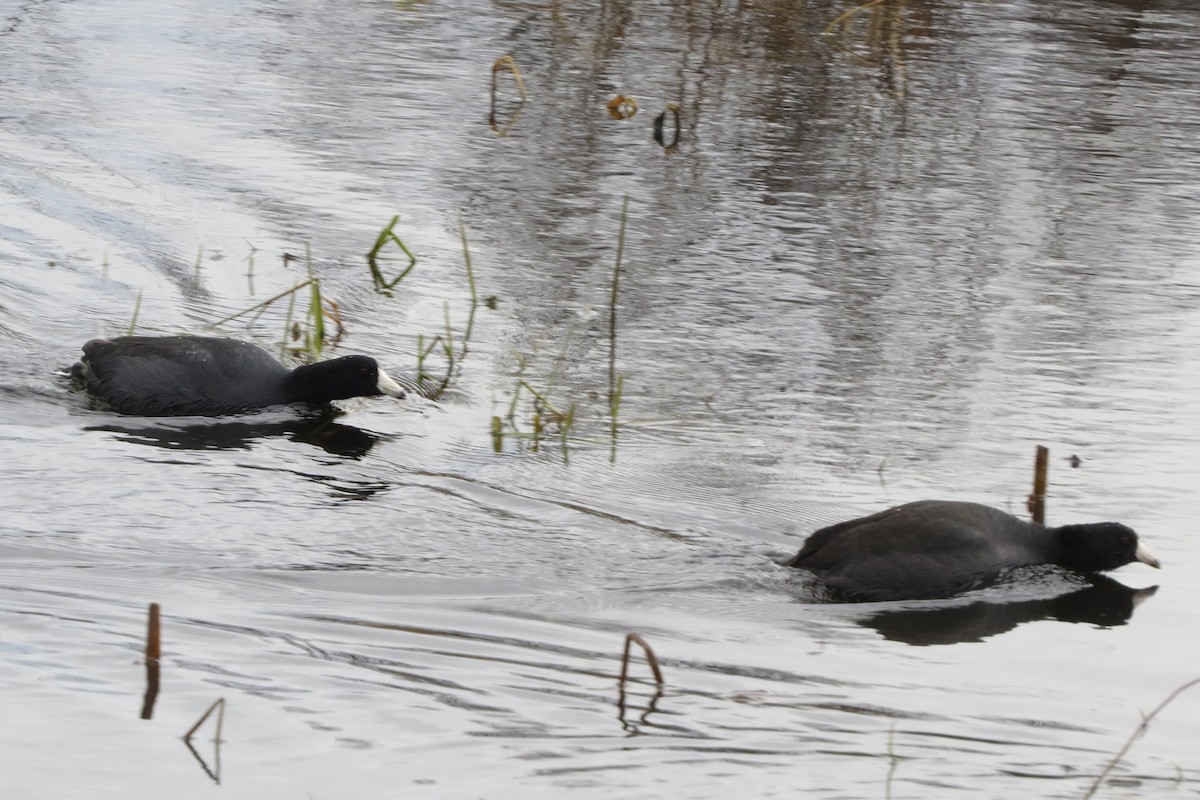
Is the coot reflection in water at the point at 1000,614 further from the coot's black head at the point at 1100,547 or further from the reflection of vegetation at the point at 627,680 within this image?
the reflection of vegetation at the point at 627,680

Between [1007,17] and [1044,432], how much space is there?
1008 centimetres

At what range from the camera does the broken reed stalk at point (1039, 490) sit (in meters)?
6.62

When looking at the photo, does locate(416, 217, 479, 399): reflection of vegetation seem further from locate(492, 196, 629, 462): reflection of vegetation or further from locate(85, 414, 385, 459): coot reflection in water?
locate(85, 414, 385, 459): coot reflection in water

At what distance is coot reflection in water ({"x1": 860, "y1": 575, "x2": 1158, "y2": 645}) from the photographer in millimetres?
5668

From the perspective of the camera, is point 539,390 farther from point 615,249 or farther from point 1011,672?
point 1011,672

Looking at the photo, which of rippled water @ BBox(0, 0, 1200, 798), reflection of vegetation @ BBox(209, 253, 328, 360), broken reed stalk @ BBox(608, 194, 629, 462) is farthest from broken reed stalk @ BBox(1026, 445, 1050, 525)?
reflection of vegetation @ BBox(209, 253, 328, 360)

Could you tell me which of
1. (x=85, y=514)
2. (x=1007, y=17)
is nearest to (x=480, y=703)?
(x=85, y=514)

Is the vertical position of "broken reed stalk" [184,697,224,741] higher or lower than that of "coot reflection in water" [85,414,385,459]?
higher

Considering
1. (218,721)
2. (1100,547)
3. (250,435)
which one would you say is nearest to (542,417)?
(250,435)

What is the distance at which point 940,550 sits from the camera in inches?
233

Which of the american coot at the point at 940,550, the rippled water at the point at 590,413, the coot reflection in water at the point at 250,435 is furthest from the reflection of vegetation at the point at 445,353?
the american coot at the point at 940,550

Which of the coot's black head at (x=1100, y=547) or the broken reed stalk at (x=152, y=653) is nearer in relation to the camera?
the broken reed stalk at (x=152, y=653)

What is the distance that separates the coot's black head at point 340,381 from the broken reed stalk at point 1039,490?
269 cm

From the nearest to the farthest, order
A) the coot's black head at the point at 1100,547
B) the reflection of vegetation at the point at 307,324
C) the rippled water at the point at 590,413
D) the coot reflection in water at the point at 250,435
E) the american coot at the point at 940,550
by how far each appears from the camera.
A: 1. the rippled water at the point at 590,413
2. the american coot at the point at 940,550
3. the coot's black head at the point at 1100,547
4. the coot reflection in water at the point at 250,435
5. the reflection of vegetation at the point at 307,324
